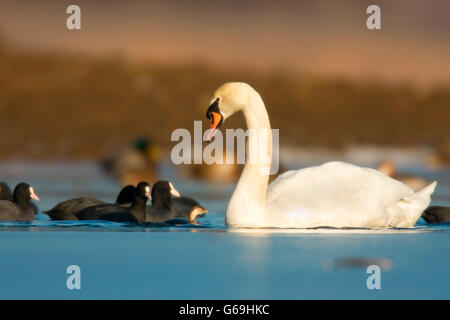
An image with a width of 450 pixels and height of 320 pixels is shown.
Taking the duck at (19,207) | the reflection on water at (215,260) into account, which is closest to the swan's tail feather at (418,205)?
the reflection on water at (215,260)

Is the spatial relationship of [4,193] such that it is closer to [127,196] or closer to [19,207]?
[19,207]

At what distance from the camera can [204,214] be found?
1135 cm

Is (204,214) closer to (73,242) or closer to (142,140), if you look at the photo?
(73,242)

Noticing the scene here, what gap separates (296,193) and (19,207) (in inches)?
122

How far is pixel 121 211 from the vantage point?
10.1m

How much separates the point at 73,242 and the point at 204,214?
2.99 meters

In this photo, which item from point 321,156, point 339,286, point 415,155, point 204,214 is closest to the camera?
point 339,286

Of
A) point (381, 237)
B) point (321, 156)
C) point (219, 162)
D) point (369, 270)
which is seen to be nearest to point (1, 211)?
point (381, 237)

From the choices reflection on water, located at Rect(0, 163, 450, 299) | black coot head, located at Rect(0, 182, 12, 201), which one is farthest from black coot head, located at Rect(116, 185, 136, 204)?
black coot head, located at Rect(0, 182, 12, 201)

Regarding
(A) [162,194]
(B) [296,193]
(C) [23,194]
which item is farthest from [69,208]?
(B) [296,193]

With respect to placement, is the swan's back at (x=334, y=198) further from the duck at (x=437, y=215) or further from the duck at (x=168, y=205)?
the duck at (x=168, y=205)

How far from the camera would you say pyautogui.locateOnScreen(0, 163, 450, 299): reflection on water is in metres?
6.25

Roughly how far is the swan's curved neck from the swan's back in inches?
5.6

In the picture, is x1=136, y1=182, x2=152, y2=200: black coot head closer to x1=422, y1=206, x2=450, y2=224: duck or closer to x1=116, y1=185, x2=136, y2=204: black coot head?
x1=116, y1=185, x2=136, y2=204: black coot head
